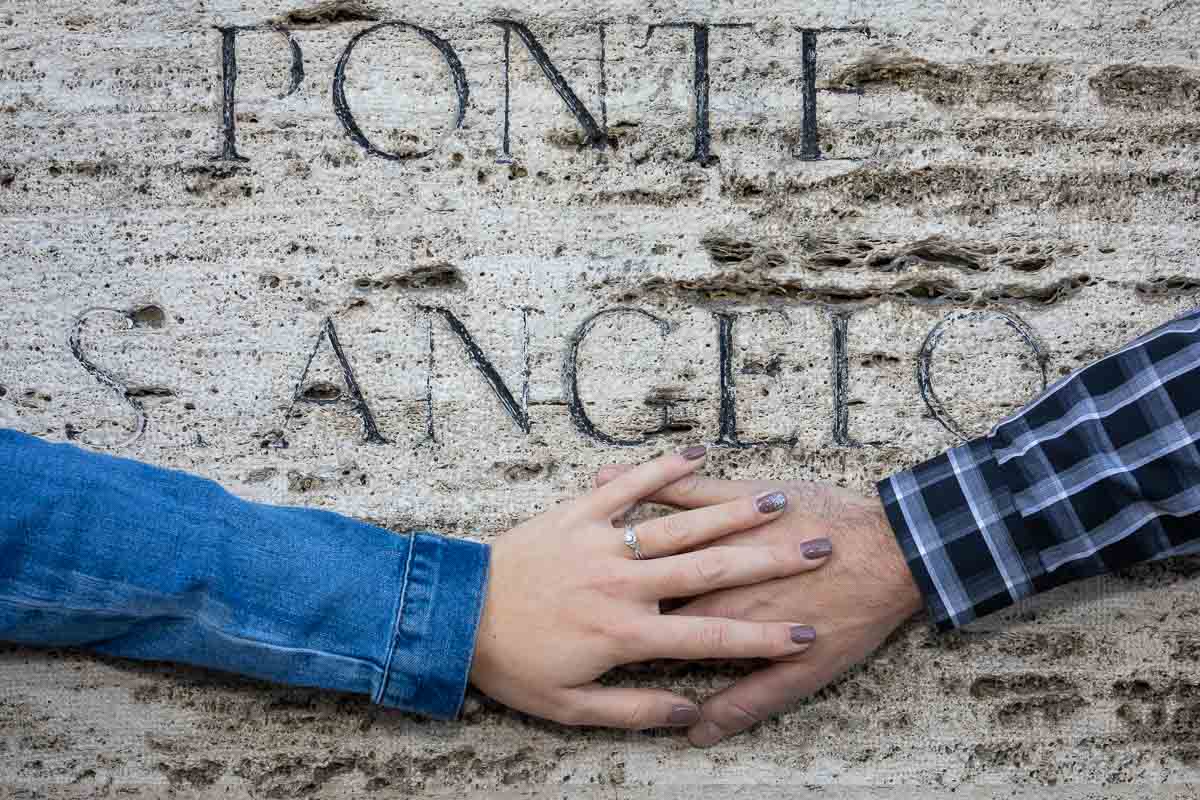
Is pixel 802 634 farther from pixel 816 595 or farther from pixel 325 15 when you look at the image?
pixel 325 15

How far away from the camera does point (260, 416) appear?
5.93 ft

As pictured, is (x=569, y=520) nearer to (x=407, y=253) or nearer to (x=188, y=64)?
(x=407, y=253)

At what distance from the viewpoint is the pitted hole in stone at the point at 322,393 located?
181cm

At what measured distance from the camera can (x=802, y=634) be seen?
5.22 ft

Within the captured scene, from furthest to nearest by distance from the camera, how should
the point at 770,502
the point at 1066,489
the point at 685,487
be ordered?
the point at 685,487 → the point at 770,502 → the point at 1066,489

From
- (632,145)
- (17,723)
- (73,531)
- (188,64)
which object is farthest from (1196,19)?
(17,723)

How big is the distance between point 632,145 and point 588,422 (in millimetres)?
468

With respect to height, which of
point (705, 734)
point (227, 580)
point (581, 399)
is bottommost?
point (705, 734)

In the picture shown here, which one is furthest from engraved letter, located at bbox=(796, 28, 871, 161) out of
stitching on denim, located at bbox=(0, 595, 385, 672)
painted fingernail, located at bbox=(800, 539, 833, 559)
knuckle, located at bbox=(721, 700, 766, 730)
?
stitching on denim, located at bbox=(0, 595, 385, 672)

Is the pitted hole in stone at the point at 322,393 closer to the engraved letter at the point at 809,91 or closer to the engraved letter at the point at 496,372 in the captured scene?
the engraved letter at the point at 496,372

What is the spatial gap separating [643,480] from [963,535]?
478mm

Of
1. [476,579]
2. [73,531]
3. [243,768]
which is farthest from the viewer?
[243,768]

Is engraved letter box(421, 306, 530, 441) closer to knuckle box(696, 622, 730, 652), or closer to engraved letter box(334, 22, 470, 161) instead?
engraved letter box(334, 22, 470, 161)

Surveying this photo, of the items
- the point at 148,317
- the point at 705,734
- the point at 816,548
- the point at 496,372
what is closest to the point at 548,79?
the point at 496,372
